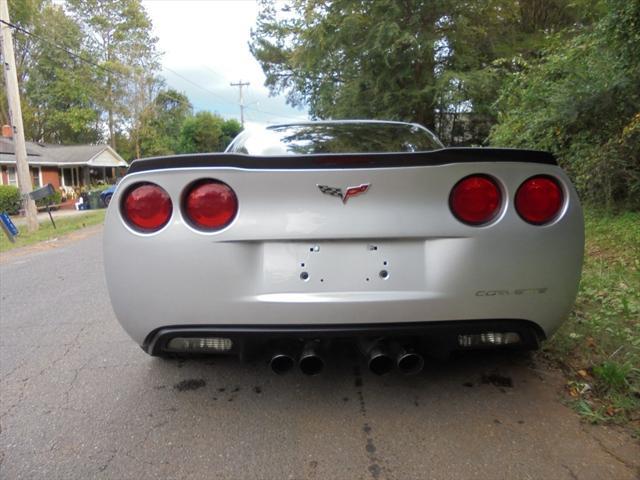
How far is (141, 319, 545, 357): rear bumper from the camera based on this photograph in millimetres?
1985

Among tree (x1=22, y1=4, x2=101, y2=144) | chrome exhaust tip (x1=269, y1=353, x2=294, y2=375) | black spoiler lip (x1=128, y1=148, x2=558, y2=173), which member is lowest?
chrome exhaust tip (x1=269, y1=353, x2=294, y2=375)

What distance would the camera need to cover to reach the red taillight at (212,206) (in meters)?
1.99

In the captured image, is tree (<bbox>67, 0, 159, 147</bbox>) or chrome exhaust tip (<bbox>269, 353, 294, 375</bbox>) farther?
tree (<bbox>67, 0, 159, 147</bbox>)

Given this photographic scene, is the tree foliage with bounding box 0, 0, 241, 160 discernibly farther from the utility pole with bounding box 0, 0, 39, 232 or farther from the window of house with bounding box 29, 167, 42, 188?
the utility pole with bounding box 0, 0, 39, 232

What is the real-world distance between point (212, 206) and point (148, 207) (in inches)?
11.8

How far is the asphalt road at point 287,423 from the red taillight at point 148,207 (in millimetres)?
1000

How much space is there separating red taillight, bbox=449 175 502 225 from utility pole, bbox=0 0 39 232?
14639 mm

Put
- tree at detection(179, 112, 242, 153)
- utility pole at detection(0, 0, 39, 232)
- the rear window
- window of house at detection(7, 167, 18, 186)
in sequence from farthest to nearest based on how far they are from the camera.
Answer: tree at detection(179, 112, 242, 153)
window of house at detection(7, 167, 18, 186)
utility pole at detection(0, 0, 39, 232)
the rear window

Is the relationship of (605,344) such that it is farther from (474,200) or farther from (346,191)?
(346,191)

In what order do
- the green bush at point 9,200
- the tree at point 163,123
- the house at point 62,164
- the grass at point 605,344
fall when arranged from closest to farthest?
the grass at point 605,344
the green bush at point 9,200
the house at point 62,164
the tree at point 163,123

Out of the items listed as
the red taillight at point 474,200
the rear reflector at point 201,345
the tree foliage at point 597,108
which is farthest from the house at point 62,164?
the red taillight at point 474,200

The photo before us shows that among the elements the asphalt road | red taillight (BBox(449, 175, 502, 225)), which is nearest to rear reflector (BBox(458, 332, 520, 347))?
the asphalt road

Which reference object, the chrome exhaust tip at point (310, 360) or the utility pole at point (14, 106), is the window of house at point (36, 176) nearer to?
the utility pole at point (14, 106)

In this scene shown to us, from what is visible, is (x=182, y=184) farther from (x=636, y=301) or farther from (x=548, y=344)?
(x=636, y=301)
